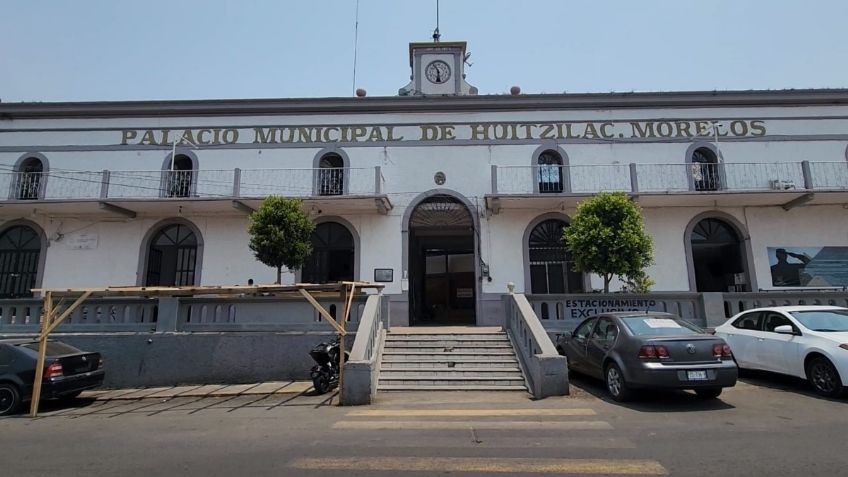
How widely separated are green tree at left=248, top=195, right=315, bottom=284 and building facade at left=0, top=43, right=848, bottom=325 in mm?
1672

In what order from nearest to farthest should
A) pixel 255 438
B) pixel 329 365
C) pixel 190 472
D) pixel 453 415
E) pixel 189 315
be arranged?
pixel 190 472, pixel 255 438, pixel 453 415, pixel 329 365, pixel 189 315

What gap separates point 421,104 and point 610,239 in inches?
317

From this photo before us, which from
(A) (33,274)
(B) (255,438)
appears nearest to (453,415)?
(B) (255,438)

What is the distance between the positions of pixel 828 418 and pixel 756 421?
1.03 metres

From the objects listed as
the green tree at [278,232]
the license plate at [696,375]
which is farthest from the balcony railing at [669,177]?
the license plate at [696,375]

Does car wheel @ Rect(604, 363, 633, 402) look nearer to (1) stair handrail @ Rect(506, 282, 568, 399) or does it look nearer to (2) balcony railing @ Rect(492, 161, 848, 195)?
(1) stair handrail @ Rect(506, 282, 568, 399)

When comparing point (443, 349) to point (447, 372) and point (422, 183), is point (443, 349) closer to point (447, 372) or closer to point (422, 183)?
point (447, 372)

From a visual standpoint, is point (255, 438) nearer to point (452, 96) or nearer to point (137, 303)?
point (137, 303)

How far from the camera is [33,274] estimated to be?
15.9 metres

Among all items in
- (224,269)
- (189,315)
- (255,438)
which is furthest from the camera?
(224,269)

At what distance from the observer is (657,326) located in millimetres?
7887

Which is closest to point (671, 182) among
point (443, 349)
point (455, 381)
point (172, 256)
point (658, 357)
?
point (443, 349)

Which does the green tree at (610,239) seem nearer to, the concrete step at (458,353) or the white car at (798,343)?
the white car at (798,343)

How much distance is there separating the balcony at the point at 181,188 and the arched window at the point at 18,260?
881mm
